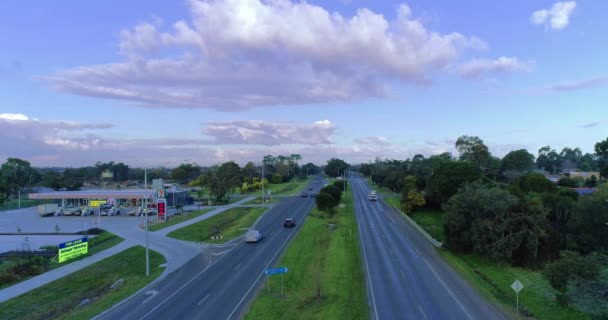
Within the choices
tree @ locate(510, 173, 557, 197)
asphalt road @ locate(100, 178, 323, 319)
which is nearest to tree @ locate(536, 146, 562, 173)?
tree @ locate(510, 173, 557, 197)

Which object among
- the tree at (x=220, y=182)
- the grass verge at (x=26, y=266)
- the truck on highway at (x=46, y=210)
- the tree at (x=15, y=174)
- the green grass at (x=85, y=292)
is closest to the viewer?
the green grass at (x=85, y=292)

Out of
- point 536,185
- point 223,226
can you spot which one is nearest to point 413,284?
point 223,226

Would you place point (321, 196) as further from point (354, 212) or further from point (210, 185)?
point (210, 185)

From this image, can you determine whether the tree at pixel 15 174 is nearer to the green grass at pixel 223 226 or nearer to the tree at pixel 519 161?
the green grass at pixel 223 226

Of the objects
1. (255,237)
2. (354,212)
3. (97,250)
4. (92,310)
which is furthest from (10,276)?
(354,212)

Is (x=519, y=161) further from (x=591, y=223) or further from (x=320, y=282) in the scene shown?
(x=320, y=282)

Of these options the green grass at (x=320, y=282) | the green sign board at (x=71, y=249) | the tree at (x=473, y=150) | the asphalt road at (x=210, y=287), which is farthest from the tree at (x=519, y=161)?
the green sign board at (x=71, y=249)
